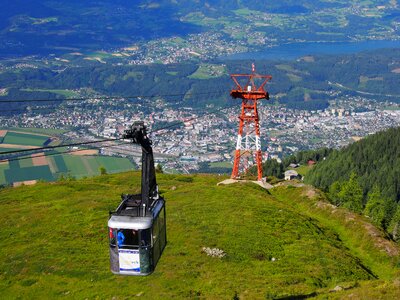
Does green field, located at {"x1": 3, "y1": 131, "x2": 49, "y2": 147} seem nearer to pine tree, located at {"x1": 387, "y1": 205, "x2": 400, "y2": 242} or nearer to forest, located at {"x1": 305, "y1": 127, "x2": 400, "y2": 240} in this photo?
forest, located at {"x1": 305, "y1": 127, "x2": 400, "y2": 240}

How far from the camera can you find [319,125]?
182125 millimetres

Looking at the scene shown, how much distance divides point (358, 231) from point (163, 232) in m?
20.1

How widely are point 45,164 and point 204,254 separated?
93370 millimetres

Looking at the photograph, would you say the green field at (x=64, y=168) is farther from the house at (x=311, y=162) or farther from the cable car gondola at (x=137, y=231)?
the cable car gondola at (x=137, y=231)

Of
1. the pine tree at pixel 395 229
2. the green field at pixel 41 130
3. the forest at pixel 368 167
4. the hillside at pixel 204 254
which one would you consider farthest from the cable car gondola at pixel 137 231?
the green field at pixel 41 130

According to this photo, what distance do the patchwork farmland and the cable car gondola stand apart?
8031cm

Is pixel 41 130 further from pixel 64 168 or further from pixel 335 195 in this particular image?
pixel 335 195

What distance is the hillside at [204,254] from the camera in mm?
23797

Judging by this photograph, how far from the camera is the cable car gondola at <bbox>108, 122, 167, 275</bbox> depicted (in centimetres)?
1780

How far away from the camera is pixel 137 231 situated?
17812mm

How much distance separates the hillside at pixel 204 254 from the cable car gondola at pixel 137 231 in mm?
5372

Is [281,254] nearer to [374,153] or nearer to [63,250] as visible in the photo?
[63,250]

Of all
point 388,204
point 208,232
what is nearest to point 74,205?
point 208,232

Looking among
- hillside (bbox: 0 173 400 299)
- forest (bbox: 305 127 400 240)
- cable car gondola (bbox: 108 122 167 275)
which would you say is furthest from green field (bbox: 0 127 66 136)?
cable car gondola (bbox: 108 122 167 275)
